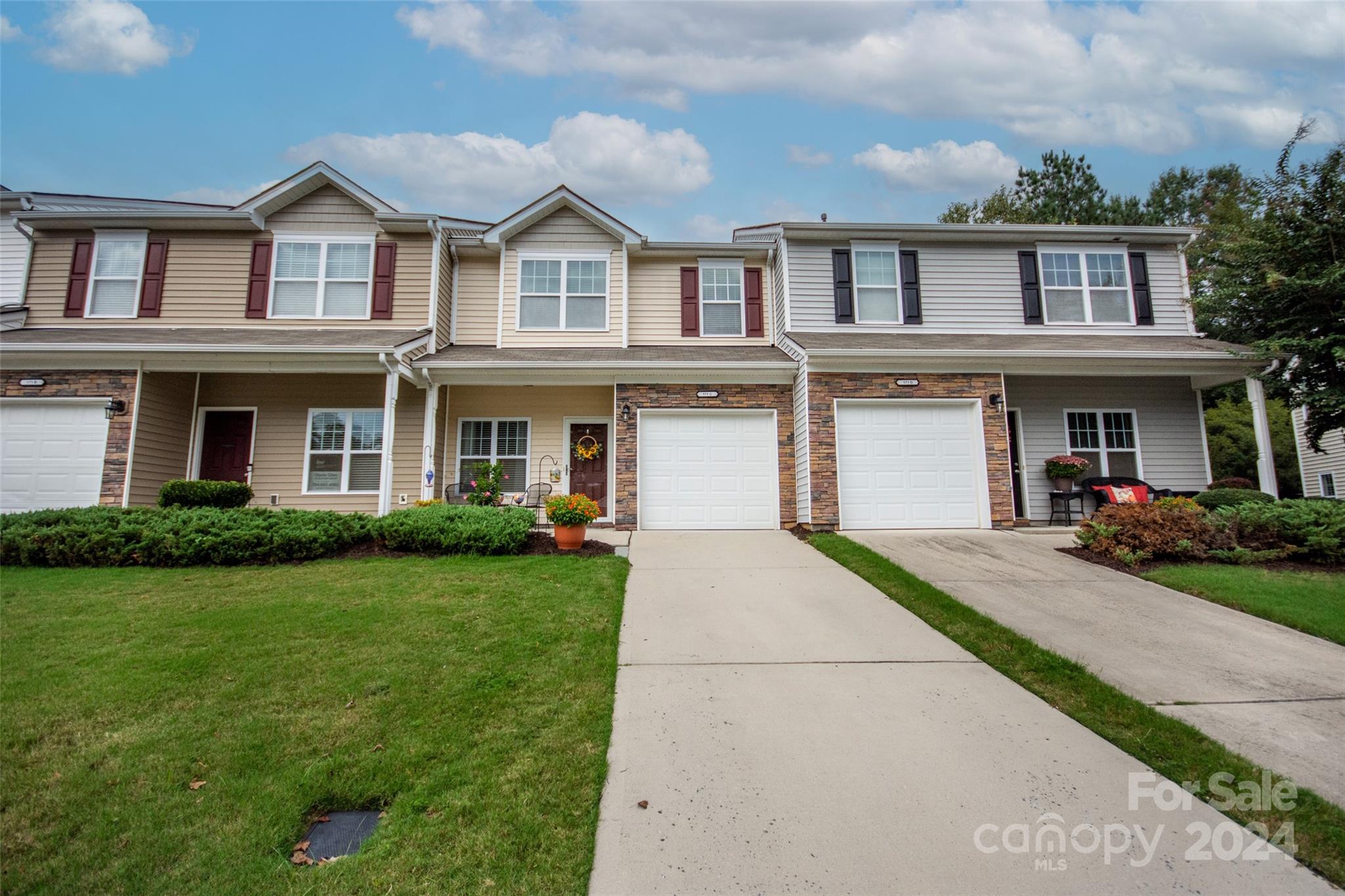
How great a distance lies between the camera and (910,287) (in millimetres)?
11961

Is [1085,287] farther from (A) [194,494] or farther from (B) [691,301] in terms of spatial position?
(A) [194,494]

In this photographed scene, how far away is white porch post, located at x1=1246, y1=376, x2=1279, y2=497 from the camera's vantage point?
10.1m

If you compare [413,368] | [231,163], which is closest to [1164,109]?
[413,368]

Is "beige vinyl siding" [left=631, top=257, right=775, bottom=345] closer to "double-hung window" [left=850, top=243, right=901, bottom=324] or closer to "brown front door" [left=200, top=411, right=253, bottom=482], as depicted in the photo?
"double-hung window" [left=850, top=243, right=901, bottom=324]

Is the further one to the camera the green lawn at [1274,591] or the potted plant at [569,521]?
the potted plant at [569,521]

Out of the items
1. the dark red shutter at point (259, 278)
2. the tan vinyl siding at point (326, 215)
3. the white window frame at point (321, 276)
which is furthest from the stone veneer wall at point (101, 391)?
the tan vinyl siding at point (326, 215)

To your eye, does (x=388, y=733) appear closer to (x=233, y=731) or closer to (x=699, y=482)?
(x=233, y=731)

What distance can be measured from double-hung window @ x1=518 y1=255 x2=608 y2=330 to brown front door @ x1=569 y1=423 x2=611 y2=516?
80.2 inches

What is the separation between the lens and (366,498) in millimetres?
11312

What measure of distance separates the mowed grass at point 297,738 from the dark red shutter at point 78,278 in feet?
29.0

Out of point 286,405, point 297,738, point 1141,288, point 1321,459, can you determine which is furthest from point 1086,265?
point 286,405

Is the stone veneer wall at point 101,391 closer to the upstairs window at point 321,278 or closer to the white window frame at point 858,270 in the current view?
the upstairs window at point 321,278

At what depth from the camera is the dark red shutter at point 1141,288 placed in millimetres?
12023

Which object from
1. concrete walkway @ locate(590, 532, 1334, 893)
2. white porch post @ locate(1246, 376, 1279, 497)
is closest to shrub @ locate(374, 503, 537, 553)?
concrete walkway @ locate(590, 532, 1334, 893)
